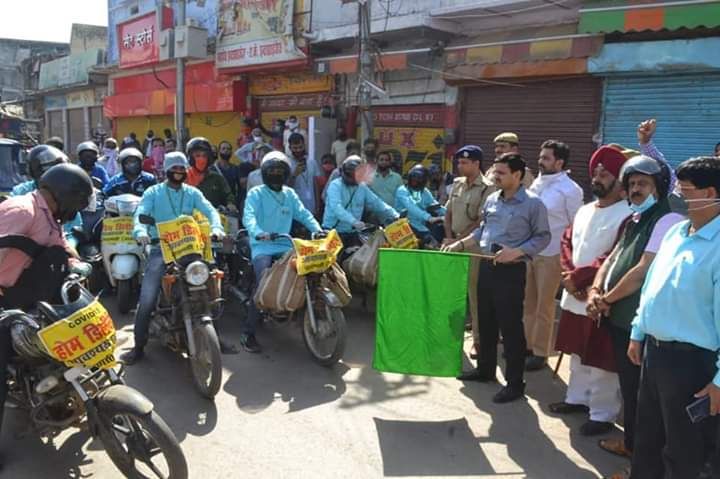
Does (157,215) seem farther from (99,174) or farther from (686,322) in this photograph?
(686,322)

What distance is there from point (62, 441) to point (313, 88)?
36.7ft

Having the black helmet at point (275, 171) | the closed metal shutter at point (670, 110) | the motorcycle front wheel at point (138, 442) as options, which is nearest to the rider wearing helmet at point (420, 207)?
the black helmet at point (275, 171)

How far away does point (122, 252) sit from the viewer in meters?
6.00

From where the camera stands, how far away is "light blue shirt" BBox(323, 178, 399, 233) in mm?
6336

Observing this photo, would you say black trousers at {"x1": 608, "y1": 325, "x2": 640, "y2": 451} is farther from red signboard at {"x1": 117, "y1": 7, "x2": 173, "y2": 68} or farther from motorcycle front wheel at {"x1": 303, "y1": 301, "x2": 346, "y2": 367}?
red signboard at {"x1": 117, "y1": 7, "x2": 173, "y2": 68}

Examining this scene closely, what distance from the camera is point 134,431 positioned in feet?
9.71

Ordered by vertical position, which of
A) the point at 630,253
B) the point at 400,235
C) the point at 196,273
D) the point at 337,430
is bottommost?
the point at 337,430

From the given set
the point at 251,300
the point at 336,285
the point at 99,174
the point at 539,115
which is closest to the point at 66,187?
the point at 251,300

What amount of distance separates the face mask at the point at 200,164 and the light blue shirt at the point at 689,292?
5.10 metres

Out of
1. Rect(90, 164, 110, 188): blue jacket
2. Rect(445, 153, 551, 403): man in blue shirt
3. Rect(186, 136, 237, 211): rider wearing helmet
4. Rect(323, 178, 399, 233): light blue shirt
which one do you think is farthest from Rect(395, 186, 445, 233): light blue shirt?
Rect(90, 164, 110, 188): blue jacket

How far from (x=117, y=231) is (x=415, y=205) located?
321cm

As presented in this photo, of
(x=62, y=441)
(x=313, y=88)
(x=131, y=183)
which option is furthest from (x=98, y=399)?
(x=313, y=88)

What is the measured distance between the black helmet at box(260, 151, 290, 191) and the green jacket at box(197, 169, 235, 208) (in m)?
1.45

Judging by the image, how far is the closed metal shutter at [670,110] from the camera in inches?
304
